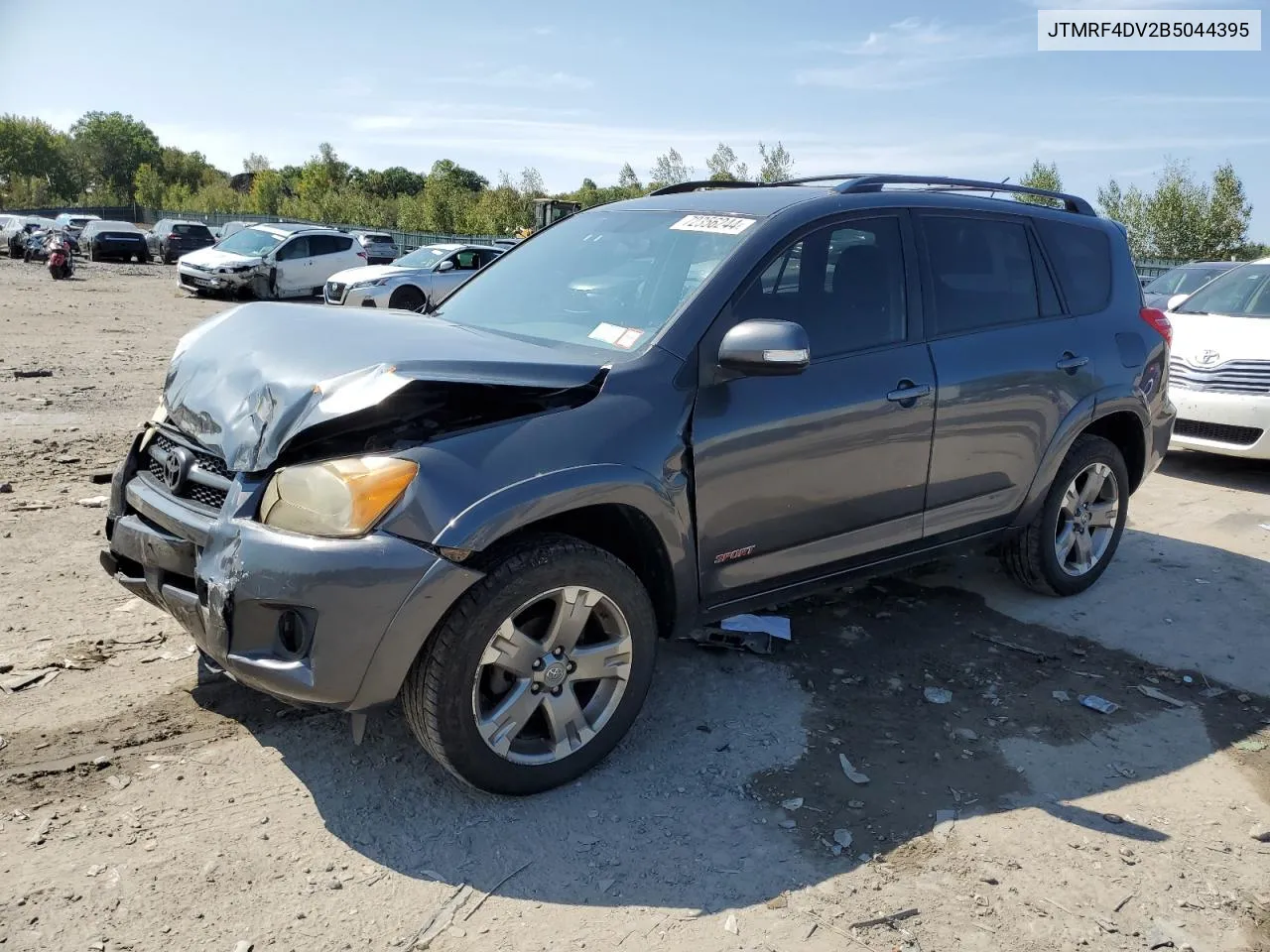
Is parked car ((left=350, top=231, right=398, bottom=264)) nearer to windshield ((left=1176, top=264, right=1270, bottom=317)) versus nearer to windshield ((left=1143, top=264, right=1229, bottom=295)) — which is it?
windshield ((left=1143, top=264, right=1229, bottom=295))

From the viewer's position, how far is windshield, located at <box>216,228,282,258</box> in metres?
22.0

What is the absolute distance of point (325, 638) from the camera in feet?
8.79

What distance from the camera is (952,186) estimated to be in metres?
4.51

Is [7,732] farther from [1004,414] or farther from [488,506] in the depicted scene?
[1004,414]

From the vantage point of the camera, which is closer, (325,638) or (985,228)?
(325,638)

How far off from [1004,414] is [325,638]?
2977 millimetres

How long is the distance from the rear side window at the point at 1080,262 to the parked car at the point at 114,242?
37178mm

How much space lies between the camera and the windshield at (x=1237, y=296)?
8359 millimetres

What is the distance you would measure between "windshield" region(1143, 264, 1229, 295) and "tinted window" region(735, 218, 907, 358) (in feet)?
31.5

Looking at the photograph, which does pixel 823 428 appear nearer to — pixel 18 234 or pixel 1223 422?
pixel 1223 422

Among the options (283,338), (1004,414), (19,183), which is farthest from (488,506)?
(19,183)

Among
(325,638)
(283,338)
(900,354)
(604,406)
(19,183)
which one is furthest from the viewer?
(19,183)

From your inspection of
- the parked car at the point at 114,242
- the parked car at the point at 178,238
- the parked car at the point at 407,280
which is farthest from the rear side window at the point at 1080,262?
the parked car at the point at 114,242

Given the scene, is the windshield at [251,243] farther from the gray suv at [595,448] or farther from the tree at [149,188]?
the tree at [149,188]
